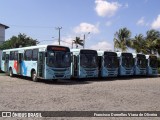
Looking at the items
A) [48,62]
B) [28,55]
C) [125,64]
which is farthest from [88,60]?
[125,64]

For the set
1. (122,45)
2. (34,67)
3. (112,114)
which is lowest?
(112,114)

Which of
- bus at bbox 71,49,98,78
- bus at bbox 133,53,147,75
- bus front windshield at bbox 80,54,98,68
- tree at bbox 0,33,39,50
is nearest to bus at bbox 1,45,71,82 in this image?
bus at bbox 71,49,98,78

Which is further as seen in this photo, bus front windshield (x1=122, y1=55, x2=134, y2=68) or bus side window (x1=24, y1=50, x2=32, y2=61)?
bus front windshield (x1=122, y1=55, x2=134, y2=68)

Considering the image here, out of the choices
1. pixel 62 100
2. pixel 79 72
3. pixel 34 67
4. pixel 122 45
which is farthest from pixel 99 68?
pixel 122 45

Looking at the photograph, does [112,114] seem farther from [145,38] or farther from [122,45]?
[122,45]

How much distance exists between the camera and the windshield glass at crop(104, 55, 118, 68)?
27.8m

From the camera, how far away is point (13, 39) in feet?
246

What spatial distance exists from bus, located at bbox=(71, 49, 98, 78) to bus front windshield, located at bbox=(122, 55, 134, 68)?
5.13 m

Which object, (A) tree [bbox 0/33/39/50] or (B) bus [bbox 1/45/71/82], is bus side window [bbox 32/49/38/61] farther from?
(A) tree [bbox 0/33/39/50]

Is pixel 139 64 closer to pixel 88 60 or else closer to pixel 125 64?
pixel 125 64

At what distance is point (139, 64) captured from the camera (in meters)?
32.5

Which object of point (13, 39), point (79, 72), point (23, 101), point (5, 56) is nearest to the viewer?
point (23, 101)

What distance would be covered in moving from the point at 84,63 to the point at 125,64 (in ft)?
21.8

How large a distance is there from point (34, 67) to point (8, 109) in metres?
12.5
